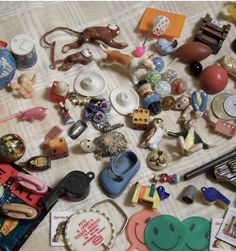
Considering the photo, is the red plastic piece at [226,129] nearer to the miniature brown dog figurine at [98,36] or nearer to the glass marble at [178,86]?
the glass marble at [178,86]

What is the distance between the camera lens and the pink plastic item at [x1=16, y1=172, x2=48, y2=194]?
1065 millimetres

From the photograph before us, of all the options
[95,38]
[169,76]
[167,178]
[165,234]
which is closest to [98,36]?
[95,38]

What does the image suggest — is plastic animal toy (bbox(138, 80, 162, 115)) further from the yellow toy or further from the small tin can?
the small tin can

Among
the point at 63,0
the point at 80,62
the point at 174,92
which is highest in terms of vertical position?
the point at 63,0

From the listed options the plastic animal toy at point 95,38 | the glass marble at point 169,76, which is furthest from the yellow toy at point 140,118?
the plastic animal toy at point 95,38

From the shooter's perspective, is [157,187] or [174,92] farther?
[174,92]

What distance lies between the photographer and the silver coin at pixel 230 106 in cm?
121

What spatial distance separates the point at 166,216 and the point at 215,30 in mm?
534

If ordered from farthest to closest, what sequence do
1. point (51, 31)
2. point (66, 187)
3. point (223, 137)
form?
1. point (51, 31)
2. point (223, 137)
3. point (66, 187)

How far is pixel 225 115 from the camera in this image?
1.21 m

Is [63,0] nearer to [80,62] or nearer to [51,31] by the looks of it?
[51,31]

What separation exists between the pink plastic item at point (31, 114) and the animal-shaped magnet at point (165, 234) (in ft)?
1.24

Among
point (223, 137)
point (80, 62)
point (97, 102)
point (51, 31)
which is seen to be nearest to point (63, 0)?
point (51, 31)

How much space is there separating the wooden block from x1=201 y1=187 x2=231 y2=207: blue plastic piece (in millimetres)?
459
